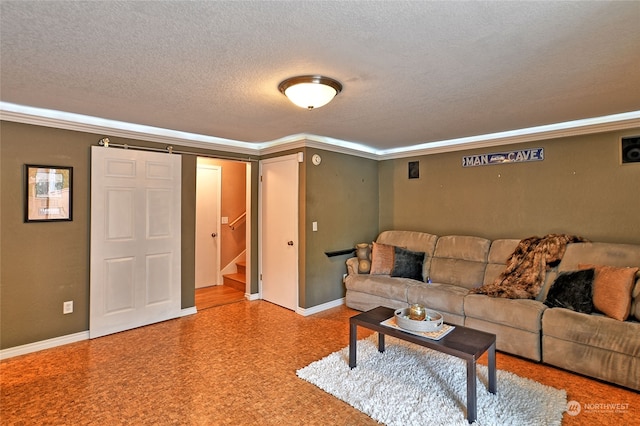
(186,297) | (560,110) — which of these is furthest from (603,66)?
(186,297)

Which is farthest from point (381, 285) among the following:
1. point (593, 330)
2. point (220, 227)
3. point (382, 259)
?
point (220, 227)

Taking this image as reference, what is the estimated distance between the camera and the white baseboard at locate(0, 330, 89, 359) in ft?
9.80

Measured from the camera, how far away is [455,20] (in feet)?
5.23

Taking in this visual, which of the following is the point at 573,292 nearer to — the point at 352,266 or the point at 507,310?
the point at 507,310

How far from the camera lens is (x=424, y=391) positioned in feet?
7.85

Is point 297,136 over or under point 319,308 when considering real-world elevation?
over

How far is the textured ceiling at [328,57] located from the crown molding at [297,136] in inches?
8.9

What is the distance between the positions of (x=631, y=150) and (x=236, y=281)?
525cm

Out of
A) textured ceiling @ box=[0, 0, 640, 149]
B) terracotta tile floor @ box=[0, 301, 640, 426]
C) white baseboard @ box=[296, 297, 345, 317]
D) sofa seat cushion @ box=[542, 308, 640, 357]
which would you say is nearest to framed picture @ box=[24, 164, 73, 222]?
textured ceiling @ box=[0, 0, 640, 149]

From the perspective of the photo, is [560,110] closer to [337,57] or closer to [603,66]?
[603,66]

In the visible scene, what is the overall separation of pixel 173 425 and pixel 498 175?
4.19m

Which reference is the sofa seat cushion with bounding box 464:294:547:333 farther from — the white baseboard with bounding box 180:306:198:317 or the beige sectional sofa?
the white baseboard with bounding box 180:306:198:317

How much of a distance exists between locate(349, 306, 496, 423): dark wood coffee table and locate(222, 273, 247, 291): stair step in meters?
→ 2.89

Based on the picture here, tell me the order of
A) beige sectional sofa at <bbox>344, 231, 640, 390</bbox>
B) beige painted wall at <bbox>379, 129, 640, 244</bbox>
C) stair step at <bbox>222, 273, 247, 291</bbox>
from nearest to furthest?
beige sectional sofa at <bbox>344, 231, 640, 390</bbox> → beige painted wall at <bbox>379, 129, 640, 244</bbox> → stair step at <bbox>222, 273, 247, 291</bbox>
